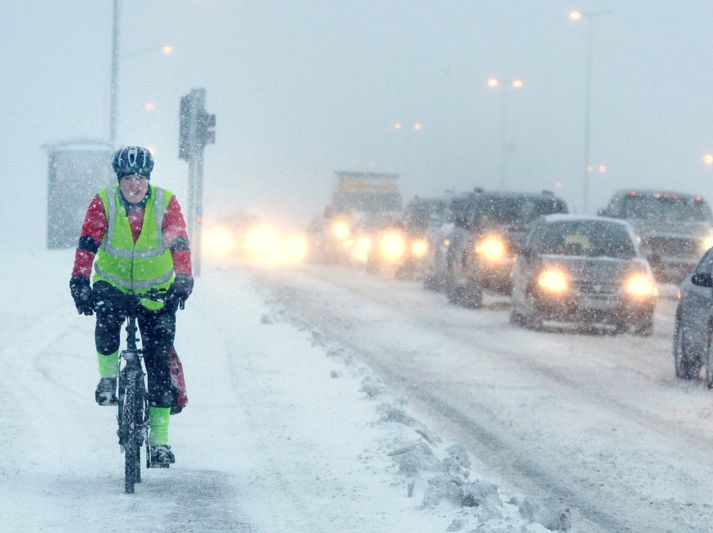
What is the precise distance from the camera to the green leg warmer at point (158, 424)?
28.1 feet

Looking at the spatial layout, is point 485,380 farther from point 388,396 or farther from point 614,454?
point 614,454

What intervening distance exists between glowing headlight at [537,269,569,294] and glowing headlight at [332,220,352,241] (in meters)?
23.1

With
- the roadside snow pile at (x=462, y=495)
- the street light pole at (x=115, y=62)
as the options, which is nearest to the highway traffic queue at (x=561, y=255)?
the roadside snow pile at (x=462, y=495)

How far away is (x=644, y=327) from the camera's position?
21297mm

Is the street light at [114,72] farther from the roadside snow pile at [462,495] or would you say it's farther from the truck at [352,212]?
the roadside snow pile at [462,495]

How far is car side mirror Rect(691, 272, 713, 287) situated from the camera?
14734mm

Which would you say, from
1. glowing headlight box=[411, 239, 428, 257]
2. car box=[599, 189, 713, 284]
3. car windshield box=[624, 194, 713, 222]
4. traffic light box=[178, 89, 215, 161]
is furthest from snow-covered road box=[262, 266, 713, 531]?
glowing headlight box=[411, 239, 428, 257]

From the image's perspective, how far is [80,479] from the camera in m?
8.53

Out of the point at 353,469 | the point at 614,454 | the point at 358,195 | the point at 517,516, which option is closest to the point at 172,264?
the point at 353,469

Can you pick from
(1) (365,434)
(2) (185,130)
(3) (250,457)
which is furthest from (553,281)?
(3) (250,457)

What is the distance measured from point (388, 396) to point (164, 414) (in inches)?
167

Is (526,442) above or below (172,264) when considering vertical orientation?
below

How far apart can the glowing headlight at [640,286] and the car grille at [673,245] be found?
9.36 m

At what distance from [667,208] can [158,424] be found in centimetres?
2516
